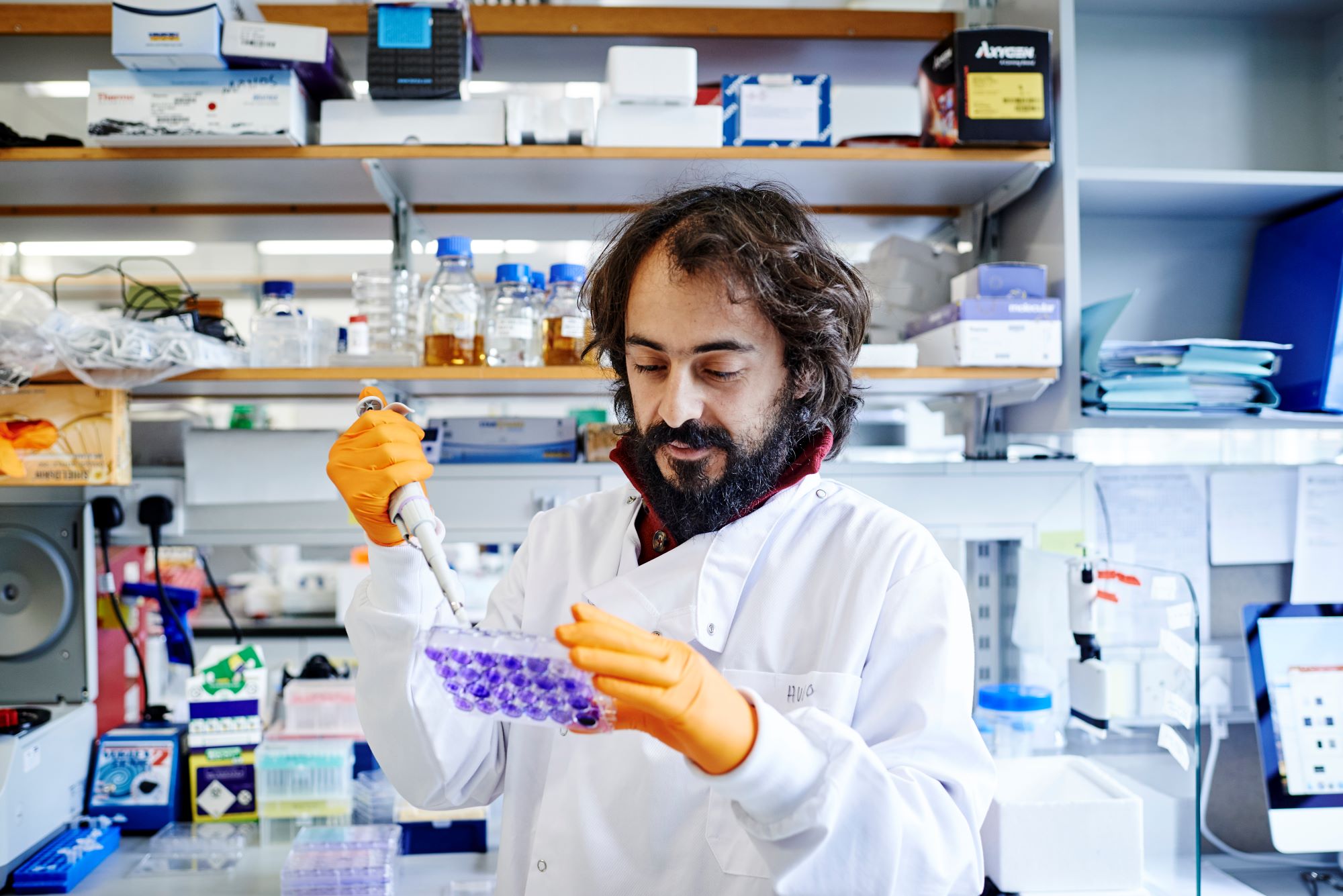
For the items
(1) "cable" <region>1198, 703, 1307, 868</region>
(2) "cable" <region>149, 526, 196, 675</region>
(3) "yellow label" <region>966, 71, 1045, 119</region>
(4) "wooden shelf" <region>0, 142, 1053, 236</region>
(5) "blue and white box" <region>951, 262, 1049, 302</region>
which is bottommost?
(1) "cable" <region>1198, 703, 1307, 868</region>

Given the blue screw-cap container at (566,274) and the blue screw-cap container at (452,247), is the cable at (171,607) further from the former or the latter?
the blue screw-cap container at (566,274)

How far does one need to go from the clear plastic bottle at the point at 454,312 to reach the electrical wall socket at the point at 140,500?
623 mm

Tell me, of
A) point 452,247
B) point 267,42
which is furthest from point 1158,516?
point 267,42

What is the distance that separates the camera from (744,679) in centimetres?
98

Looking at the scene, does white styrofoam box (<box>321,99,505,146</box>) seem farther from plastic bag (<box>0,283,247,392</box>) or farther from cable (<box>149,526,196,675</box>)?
cable (<box>149,526,196,675</box>)

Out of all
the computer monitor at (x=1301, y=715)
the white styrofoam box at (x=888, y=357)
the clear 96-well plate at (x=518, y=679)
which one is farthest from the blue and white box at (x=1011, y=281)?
the clear 96-well plate at (x=518, y=679)

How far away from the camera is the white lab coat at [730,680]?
2.81 feet

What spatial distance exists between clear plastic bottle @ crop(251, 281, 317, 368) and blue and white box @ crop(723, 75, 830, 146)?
883 millimetres

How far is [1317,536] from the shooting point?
195 centimetres

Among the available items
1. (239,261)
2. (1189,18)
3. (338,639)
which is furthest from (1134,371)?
(239,261)

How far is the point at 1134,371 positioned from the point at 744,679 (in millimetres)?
1058

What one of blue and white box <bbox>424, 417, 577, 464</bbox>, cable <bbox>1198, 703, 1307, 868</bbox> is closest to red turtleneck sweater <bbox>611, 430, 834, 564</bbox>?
blue and white box <bbox>424, 417, 577, 464</bbox>

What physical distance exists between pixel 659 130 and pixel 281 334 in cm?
79

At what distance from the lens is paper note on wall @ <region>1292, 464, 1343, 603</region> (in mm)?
1942
